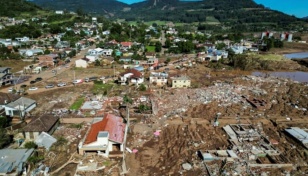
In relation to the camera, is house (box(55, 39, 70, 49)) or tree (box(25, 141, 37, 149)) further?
house (box(55, 39, 70, 49))

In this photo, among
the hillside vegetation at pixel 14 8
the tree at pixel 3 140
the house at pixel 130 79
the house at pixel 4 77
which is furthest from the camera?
the hillside vegetation at pixel 14 8

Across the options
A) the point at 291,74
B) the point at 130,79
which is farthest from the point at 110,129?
the point at 291,74

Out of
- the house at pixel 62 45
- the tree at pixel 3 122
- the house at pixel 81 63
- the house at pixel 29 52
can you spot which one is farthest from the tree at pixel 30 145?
the house at pixel 62 45

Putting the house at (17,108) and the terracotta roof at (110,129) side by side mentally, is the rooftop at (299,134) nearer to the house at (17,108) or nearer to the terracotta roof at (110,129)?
the terracotta roof at (110,129)

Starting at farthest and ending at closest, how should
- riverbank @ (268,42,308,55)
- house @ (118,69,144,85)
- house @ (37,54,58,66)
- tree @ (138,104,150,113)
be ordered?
riverbank @ (268,42,308,55), house @ (37,54,58,66), house @ (118,69,144,85), tree @ (138,104,150,113)

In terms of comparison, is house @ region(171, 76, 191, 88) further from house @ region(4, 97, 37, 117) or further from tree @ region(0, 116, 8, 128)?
tree @ region(0, 116, 8, 128)

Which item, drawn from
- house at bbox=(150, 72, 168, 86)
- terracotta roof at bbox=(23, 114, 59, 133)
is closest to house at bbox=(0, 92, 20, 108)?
terracotta roof at bbox=(23, 114, 59, 133)
